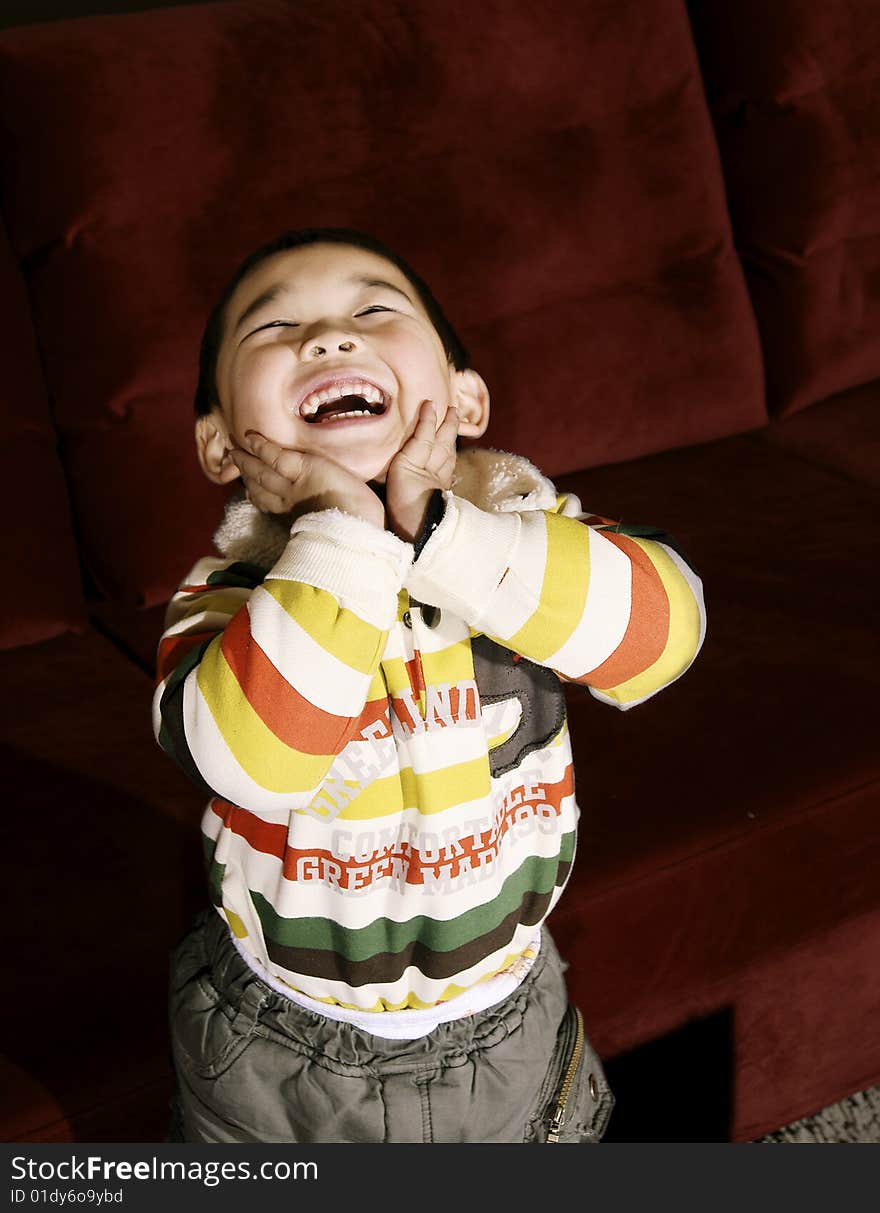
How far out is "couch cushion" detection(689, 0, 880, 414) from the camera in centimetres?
181

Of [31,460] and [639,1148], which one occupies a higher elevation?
[31,460]

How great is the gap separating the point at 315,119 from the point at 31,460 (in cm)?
51

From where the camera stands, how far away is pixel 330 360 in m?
0.84

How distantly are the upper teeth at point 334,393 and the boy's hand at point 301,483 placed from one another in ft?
0.09

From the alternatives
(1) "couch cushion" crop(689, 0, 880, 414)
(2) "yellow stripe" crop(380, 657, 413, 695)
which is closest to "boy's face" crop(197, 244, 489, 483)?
(2) "yellow stripe" crop(380, 657, 413, 695)

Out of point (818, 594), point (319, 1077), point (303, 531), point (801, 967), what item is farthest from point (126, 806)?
point (818, 594)

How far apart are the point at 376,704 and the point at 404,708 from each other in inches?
0.8

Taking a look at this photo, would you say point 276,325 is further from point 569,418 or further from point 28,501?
point 569,418

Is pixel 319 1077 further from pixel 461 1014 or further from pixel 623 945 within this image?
pixel 623 945

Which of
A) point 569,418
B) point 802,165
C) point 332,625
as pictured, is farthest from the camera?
point 802,165

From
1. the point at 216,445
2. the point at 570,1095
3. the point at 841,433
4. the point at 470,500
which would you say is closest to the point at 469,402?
the point at 470,500

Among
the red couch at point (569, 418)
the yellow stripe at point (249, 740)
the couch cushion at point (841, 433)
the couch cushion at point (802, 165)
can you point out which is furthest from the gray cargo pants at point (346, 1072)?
the couch cushion at point (802, 165)

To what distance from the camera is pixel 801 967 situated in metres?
1.30

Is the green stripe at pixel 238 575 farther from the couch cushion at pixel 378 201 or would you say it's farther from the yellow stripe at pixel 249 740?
the couch cushion at pixel 378 201
